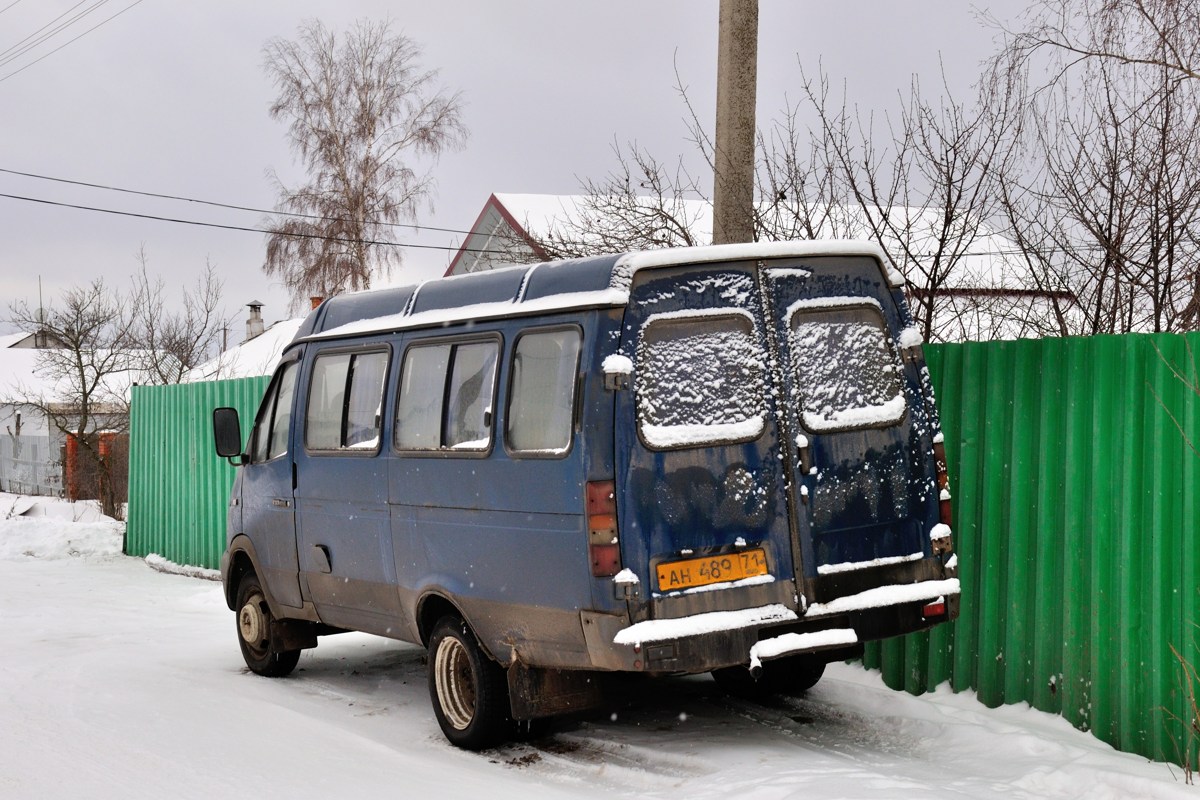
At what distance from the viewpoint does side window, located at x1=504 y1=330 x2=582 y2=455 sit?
567cm

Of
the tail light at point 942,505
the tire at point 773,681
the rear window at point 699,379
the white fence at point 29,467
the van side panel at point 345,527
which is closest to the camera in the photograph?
the rear window at point 699,379

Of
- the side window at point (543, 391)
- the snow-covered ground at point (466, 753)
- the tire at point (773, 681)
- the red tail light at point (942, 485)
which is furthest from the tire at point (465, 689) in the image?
the red tail light at point (942, 485)

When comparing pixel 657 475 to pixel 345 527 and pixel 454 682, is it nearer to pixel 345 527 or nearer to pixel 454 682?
pixel 454 682

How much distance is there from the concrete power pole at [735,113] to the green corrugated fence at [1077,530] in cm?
202

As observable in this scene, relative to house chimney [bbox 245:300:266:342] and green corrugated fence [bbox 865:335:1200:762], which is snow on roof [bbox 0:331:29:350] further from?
→ green corrugated fence [bbox 865:335:1200:762]

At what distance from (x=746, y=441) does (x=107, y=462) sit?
19.1 m

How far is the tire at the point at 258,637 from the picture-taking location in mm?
8555

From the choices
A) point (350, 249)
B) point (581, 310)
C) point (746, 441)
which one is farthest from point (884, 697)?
point (350, 249)

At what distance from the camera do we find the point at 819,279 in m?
5.95

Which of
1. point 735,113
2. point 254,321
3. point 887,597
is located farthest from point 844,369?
point 254,321

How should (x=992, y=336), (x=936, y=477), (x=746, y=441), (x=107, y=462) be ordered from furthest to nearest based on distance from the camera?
(x=107, y=462) → (x=992, y=336) → (x=936, y=477) → (x=746, y=441)

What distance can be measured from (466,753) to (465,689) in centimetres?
33

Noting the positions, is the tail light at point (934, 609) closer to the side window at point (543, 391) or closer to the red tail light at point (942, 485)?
the red tail light at point (942, 485)

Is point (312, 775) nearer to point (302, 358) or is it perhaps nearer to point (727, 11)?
point (302, 358)
